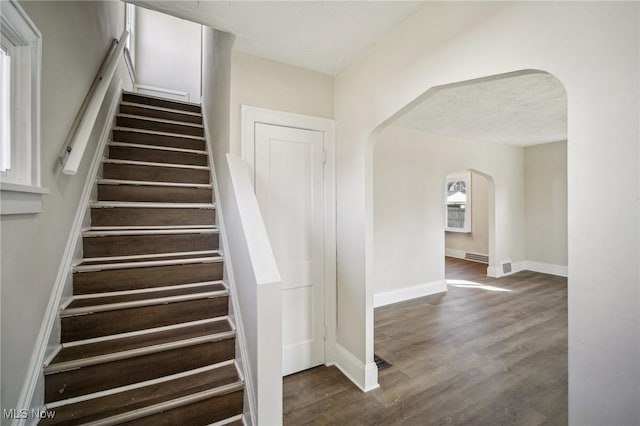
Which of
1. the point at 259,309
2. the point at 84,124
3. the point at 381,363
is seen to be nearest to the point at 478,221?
the point at 381,363

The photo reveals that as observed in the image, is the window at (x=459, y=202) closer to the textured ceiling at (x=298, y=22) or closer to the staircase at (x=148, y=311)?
the textured ceiling at (x=298, y=22)

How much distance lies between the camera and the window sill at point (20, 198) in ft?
3.38

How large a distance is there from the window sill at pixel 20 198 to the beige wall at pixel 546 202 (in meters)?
7.03

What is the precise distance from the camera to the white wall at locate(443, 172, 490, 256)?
6.38m

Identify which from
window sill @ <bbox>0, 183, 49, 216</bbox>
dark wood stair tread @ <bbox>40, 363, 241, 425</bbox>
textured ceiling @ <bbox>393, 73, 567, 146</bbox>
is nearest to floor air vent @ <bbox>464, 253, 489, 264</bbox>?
textured ceiling @ <bbox>393, 73, 567, 146</bbox>

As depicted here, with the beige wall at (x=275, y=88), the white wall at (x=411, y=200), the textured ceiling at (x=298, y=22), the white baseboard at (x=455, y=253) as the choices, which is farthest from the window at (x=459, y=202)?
the textured ceiling at (x=298, y=22)

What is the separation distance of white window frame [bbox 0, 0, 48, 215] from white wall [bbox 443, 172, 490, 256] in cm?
720

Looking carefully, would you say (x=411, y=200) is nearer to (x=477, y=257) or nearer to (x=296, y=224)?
(x=296, y=224)

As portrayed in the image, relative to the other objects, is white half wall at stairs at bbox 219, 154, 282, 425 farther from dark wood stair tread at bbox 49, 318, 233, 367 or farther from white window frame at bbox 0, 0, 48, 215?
white window frame at bbox 0, 0, 48, 215

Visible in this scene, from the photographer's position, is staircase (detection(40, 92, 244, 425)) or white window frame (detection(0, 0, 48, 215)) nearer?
white window frame (detection(0, 0, 48, 215))

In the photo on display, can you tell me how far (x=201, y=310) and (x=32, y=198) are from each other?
3.58ft

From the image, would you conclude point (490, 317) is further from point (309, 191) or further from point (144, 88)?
point (144, 88)

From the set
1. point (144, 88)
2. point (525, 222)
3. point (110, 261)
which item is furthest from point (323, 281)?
point (525, 222)

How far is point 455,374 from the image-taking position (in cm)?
226
